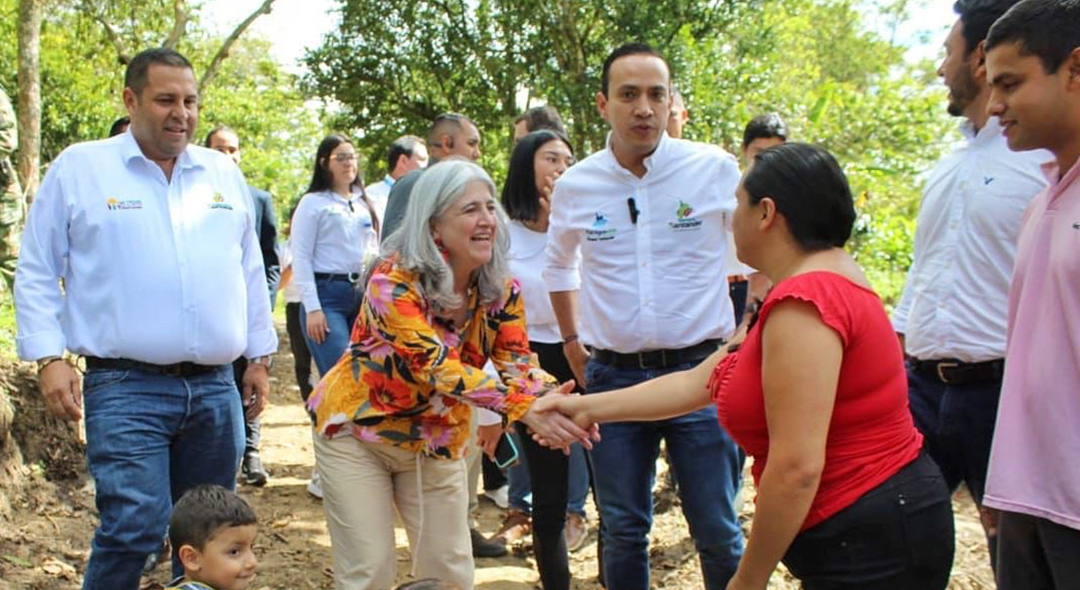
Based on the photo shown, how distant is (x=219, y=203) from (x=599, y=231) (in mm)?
1564

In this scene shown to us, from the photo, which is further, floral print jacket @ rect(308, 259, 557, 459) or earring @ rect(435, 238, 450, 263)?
earring @ rect(435, 238, 450, 263)

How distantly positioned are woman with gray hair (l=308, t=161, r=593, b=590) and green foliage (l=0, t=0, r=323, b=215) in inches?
534

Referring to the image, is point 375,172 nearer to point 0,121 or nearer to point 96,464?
point 0,121

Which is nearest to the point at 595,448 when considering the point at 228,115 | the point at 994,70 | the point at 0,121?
the point at 994,70

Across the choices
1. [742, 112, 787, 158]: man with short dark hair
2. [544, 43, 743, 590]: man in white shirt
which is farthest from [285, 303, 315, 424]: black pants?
[544, 43, 743, 590]: man in white shirt

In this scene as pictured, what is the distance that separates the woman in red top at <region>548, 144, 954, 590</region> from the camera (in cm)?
231

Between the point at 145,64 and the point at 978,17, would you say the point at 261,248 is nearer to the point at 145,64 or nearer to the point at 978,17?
the point at 145,64

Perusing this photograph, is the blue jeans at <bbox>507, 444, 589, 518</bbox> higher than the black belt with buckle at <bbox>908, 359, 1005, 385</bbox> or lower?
lower

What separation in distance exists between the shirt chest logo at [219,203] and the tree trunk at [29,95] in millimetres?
5964

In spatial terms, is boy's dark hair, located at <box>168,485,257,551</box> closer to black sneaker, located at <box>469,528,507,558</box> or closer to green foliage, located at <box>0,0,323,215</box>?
black sneaker, located at <box>469,528,507,558</box>

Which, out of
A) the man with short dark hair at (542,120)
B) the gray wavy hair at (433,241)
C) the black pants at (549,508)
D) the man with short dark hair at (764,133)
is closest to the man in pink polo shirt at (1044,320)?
the gray wavy hair at (433,241)

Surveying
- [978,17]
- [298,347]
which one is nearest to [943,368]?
[978,17]

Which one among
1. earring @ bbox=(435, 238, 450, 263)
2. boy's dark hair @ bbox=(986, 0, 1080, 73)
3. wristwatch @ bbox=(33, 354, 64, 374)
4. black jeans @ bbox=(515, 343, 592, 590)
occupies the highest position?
boy's dark hair @ bbox=(986, 0, 1080, 73)

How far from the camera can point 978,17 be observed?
339cm
